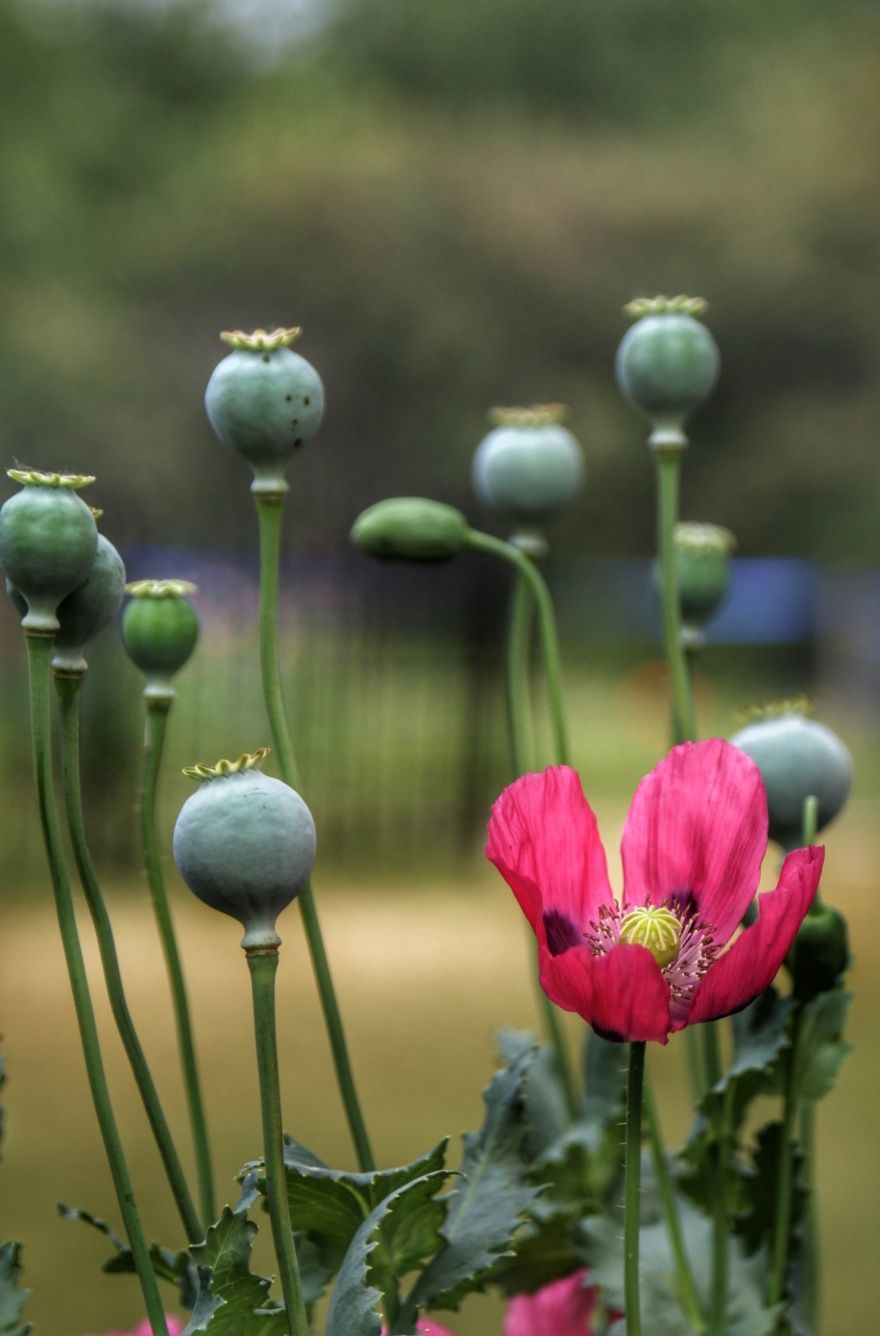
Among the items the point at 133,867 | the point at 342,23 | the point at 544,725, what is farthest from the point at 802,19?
the point at 133,867

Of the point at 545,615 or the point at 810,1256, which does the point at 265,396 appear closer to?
the point at 545,615

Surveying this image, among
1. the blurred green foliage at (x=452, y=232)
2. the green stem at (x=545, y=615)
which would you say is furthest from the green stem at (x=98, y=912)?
the blurred green foliage at (x=452, y=232)

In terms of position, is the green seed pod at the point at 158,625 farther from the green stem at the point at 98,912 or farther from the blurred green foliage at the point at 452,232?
the blurred green foliage at the point at 452,232

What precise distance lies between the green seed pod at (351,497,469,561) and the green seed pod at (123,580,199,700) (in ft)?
0.17

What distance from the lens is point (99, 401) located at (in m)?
5.93

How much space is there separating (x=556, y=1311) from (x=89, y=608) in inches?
7.8

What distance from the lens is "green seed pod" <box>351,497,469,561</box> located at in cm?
36

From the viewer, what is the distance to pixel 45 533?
24 centimetres

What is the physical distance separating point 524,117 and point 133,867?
14.6ft

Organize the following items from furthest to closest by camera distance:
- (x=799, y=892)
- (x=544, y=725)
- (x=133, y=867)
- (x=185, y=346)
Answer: (x=185, y=346) → (x=544, y=725) → (x=133, y=867) → (x=799, y=892)

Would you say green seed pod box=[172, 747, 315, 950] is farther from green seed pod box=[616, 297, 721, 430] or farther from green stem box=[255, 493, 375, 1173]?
green seed pod box=[616, 297, 721, 430]

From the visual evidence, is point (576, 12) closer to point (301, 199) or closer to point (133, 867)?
point (301, 199)

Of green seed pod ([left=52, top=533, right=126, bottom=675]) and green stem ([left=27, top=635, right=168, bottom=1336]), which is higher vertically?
green seed pod ([left=52, top=533, right=126, bottom=675])

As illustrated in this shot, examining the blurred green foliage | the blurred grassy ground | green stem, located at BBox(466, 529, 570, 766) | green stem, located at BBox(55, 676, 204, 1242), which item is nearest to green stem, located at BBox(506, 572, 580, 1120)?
green stem, located at BBox(466, 529, 570, 766)
